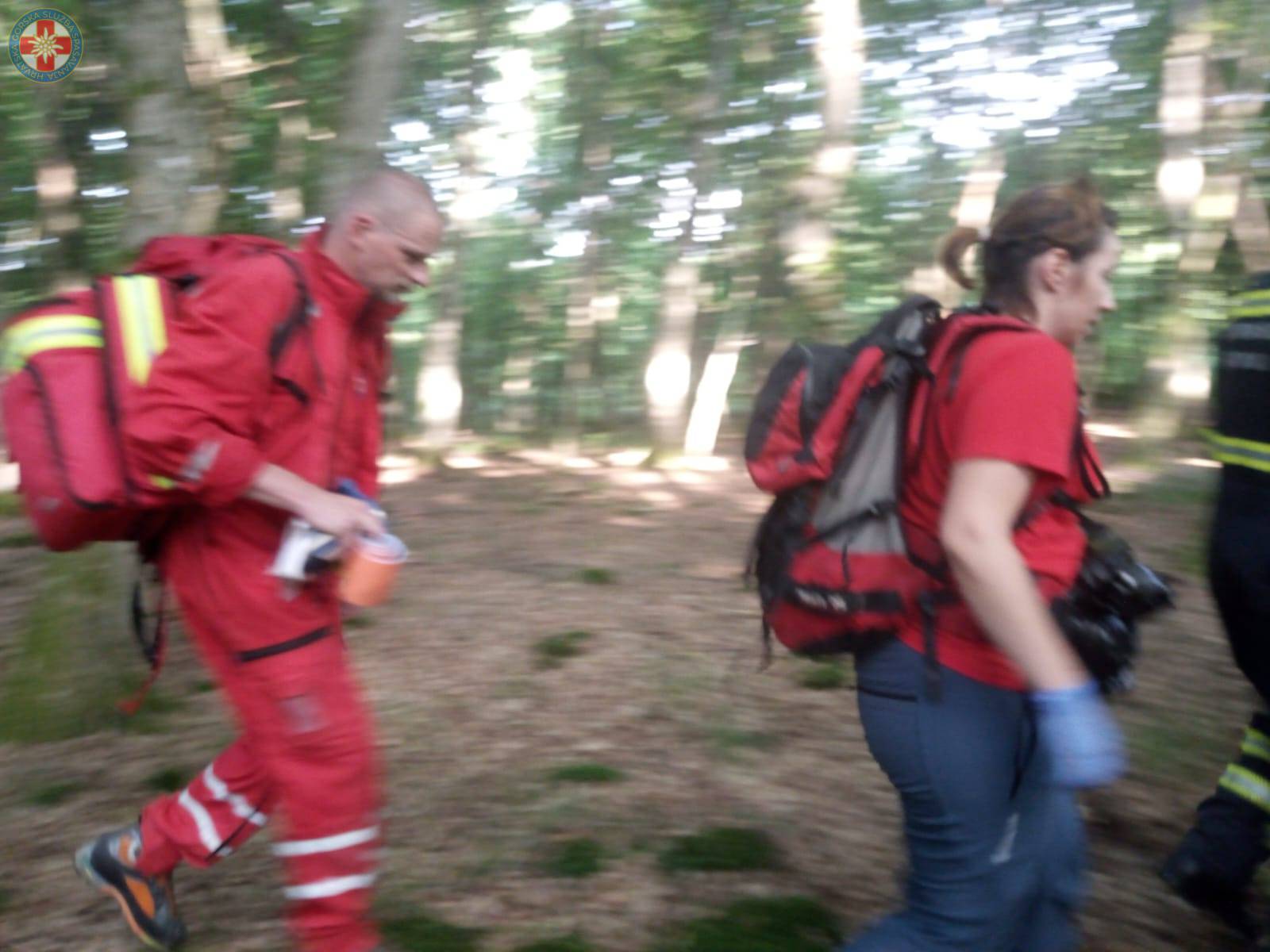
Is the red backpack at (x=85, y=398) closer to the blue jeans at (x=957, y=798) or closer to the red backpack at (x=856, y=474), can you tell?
the red backpack at (x=856, y=474)

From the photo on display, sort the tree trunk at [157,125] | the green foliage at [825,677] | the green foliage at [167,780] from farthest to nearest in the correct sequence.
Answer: the green foliage at [825,677] → the tree trunk at [157,125] → the green foliage at [167,780]

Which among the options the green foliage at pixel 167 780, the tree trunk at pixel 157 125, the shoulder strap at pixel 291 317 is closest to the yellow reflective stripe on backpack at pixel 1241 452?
the shoulder strap at pixel 291 317

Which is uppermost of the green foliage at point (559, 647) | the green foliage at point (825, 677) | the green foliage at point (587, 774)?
the green foliage at point (587, 774)

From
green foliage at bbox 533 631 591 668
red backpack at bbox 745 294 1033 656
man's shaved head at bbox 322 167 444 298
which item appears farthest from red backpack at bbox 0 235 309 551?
green foliage at bbox 533 631 591 668

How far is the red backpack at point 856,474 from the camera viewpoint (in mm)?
2137

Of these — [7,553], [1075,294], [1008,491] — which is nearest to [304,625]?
[1008,491]

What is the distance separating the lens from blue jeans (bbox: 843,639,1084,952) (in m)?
2.13

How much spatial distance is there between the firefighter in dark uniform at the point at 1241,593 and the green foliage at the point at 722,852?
44.7 inches

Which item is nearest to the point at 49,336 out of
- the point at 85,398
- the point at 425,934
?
the point at 85,398

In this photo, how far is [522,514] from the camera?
9422 mm

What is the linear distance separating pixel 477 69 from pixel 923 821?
11.4 m

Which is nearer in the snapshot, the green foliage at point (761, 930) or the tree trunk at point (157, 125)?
→ the green foliage at point (761, 930)

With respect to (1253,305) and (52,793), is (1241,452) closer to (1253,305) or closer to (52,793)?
(1253,305)

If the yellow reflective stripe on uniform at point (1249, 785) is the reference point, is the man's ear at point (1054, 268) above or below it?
above
